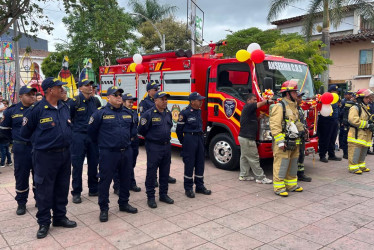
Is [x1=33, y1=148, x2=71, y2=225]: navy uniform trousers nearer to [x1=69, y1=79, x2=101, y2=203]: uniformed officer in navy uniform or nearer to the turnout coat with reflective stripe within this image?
[x1=69, y1=79, x2=101, y2=203]: uniformed officer in navy uniform

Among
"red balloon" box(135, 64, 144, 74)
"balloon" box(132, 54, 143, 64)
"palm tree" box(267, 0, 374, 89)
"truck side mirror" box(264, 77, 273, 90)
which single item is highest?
"palm tree" box(267, 0, 374, 89)

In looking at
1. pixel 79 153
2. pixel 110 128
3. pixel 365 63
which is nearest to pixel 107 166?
pixel 110 128

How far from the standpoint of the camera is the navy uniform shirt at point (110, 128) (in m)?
4.53

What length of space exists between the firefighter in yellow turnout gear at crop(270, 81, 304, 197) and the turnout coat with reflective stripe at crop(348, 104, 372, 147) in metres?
1.99

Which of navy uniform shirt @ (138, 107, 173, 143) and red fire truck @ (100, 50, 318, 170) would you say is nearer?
navy uniform shirt @ (138, 107, 173, 143)

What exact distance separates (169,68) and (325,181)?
181 inches

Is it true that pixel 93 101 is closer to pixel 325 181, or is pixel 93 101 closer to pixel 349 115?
pixel 325 181

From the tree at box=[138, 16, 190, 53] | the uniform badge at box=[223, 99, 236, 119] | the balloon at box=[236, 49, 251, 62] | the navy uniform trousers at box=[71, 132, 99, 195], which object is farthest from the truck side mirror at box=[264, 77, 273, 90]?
the tree at box=[138, 16, 190, 53]

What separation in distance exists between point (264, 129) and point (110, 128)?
335 cm

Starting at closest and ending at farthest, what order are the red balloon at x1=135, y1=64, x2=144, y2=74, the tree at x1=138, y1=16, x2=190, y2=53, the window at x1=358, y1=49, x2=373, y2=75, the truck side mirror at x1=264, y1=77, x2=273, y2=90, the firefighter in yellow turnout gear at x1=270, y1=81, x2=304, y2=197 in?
1. the firefighter in yellow turnout gear at x1=270, y1=81, x2=304, y2=197
2. the truck side mirror at x1=264, y1=77, x2=273, y2=90
3. the red balloon at x1=135, y1=64, x2=144, y2=74
4. the window at x1=358, y1=49, x2=373, y2=75
5. the tree at x1=138, y1=16, x2=190, y2=53

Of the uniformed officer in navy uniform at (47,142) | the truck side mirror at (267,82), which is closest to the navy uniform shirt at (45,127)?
the uniformed officer in navy uniform at (47,142)

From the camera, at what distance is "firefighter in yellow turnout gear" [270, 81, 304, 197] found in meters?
5.69

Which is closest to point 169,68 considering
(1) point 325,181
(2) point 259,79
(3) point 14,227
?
(2) point 259,79

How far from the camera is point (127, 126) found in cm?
474
